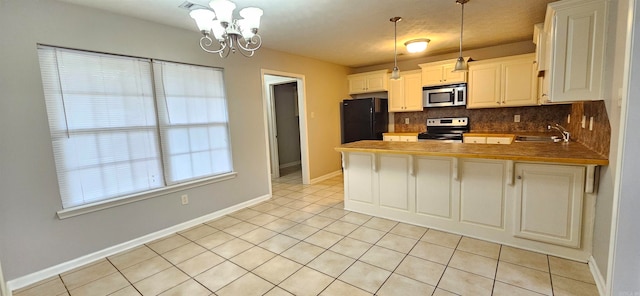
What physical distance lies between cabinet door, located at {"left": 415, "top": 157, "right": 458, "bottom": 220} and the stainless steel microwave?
2288 millimetres

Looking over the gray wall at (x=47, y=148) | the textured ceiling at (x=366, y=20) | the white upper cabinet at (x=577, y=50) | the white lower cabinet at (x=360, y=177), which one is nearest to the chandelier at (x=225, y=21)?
the textured ceiling at (x=366, y=20)

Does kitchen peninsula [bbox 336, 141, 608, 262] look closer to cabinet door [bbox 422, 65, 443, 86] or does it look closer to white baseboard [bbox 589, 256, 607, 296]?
white baseboard [bbox 589, 256, 607, 296]

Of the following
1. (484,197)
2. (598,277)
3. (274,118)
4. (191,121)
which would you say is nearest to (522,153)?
(484,197)

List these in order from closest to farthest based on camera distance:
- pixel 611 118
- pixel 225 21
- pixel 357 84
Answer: pixel 611 118 → pixel 225 21 → pixel 357 84

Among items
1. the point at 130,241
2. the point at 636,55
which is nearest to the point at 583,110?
the point at 636,55

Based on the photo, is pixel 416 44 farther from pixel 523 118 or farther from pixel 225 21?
pixel 225 21

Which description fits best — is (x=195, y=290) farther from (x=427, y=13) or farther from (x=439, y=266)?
(x=427, y=13)

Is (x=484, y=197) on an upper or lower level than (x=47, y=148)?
lower

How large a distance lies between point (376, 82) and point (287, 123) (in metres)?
2.47

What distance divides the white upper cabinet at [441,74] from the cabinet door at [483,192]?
2.48m

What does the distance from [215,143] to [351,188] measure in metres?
1.84

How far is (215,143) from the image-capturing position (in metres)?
3.44

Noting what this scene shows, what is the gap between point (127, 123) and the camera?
2666 mm

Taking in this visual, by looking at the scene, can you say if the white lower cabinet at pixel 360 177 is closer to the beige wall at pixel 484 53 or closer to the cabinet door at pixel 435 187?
the cabinet door at pixel 435 187
